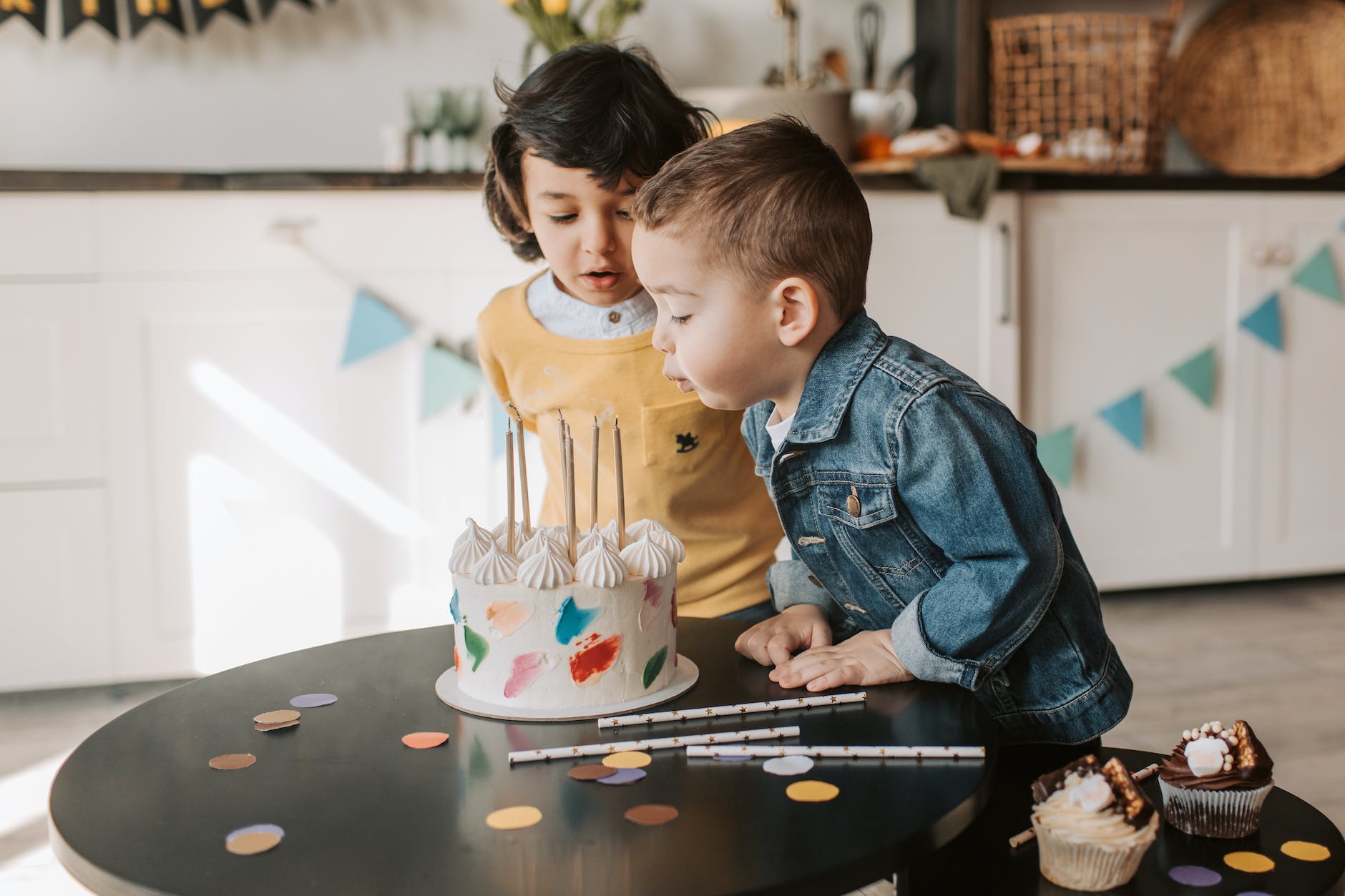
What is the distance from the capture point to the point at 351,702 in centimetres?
78

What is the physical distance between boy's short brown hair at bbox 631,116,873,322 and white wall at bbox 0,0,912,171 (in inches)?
67.8

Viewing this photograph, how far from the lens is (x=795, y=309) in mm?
893

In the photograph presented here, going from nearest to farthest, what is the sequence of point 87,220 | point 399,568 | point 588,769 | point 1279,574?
1. point 588,769
2. point 87,220
3. point 399,568
4. point 1279,574

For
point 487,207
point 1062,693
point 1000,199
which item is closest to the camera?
point 1062,693

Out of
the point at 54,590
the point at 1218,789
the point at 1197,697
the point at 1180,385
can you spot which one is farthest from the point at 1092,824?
the point at 1180,385

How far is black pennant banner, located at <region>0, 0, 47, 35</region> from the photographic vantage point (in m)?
2.35

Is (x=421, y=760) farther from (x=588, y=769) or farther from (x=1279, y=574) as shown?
(x=1279, y=574)

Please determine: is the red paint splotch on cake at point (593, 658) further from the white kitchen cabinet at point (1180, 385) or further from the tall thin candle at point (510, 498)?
the white kitchen cabinet at point (1180, 385)

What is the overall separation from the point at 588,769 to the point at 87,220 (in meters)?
1.75

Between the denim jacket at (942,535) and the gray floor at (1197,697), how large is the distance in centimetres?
91

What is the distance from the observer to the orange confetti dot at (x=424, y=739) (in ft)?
2.30

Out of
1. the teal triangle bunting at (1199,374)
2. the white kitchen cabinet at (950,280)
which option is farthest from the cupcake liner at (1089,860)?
the teal triangle bunting at (1199,374)

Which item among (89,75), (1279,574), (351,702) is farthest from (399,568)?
(1279,574)

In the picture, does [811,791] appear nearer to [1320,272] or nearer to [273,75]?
[273,75]
